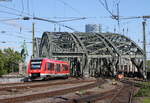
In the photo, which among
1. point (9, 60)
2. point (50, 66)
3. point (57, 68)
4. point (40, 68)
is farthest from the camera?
point (9, 60)

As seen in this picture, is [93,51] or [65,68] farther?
[93,51]

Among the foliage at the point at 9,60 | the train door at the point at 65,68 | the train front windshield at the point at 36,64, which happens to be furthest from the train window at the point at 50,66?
the foliage at the point at 9,60

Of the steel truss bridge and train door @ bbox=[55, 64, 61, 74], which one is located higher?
the steel truss bridge

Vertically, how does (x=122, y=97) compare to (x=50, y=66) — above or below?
below

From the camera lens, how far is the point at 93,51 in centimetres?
7375

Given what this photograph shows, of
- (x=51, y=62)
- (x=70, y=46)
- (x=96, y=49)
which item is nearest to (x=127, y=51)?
(x=96, y=49)

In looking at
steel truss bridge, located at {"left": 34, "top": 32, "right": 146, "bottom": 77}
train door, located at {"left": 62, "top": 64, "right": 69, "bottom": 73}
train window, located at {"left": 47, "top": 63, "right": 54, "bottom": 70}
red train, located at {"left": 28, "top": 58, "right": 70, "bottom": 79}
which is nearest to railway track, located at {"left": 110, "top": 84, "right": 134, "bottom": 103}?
red train, located at {"left": 28, "top": 58, "right": 70, "bottom": 79}

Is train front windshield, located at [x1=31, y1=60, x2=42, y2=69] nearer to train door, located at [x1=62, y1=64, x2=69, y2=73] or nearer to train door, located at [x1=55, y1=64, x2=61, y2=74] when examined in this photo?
train door, located at [x1=55, y1=64, x2=61, y2=74]

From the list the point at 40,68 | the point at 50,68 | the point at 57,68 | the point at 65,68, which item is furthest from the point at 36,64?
the point at 65,68

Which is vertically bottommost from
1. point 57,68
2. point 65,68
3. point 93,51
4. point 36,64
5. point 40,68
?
point 65,68

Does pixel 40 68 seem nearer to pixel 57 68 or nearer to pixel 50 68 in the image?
pixel 50 68

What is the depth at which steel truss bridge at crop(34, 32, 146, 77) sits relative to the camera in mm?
67938

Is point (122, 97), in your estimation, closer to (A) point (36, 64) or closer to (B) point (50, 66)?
(A) point (36, 64)

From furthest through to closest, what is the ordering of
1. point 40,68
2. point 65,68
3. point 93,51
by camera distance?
point 93,51, point 65,68, point 40,68
